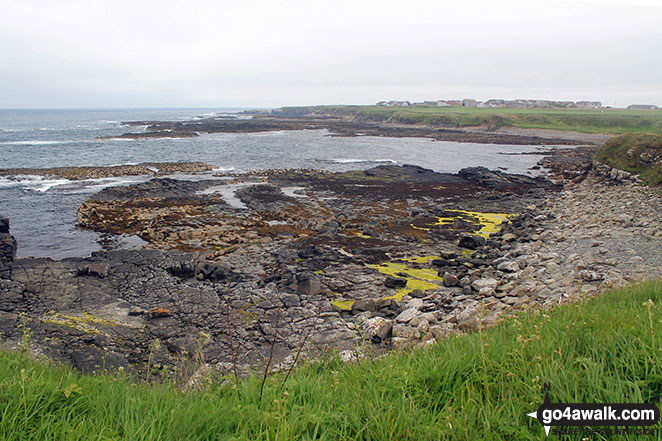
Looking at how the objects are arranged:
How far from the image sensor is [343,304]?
1206 centimetres

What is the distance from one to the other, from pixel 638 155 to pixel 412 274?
23903mm

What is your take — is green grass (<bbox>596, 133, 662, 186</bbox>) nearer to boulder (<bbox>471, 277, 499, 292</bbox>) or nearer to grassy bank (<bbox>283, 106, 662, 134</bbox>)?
boulder (<bbox>471, 277, 499, 292</bbox>)

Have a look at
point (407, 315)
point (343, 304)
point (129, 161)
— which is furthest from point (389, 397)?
point (129, 161)

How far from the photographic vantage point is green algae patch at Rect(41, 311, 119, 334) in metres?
9.73

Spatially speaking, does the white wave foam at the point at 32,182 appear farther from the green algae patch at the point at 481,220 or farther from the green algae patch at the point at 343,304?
the green algae patch at the point at 481,220

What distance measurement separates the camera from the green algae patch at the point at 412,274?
13102 mm

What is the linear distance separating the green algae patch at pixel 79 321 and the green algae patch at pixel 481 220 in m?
15.2

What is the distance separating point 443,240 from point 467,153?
4332 centimetres

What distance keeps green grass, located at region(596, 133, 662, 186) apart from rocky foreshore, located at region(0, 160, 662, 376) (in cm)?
159

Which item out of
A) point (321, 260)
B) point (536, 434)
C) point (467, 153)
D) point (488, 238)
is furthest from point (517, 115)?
point (536, 434)

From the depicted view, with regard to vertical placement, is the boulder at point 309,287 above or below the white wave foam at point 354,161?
below

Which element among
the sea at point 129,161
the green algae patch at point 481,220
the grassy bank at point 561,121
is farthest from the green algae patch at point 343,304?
the grassy bank at point 561,121

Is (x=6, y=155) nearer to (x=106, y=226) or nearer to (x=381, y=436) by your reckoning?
(x=106, y=226)

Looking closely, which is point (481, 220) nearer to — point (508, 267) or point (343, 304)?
point (508, 267)
